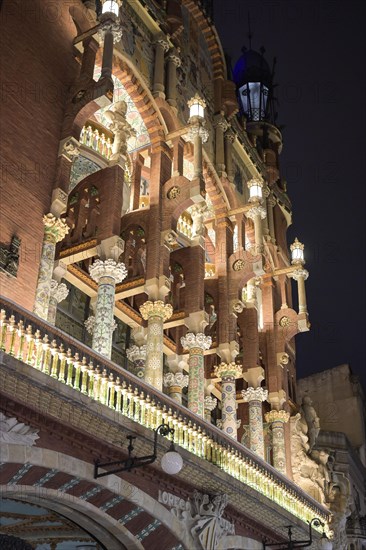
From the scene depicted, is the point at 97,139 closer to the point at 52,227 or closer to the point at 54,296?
the point at 52,227

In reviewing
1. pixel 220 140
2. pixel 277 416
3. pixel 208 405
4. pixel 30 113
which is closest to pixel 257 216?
pixel 220 140

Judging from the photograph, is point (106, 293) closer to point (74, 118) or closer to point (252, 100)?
point (74, 118)

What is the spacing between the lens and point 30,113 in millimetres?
18578

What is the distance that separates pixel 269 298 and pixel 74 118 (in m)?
13.2

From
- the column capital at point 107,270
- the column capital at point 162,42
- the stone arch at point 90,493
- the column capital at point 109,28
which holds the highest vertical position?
the column capital at point 162,42

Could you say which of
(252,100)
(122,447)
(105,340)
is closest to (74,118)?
(105,340)

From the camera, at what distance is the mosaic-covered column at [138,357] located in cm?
2281

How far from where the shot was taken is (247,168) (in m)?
31.4

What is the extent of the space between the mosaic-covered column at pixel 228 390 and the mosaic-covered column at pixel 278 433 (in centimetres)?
395

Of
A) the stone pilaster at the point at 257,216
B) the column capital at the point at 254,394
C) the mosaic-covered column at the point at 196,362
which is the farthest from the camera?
the stone pilaster at the point at 257,216

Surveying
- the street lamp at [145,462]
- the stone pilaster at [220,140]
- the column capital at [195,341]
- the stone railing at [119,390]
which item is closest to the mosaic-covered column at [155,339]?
the column capital at [195,341]

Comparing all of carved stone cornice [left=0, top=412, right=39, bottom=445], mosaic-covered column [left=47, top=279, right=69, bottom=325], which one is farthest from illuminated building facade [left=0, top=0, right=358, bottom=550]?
mosaic-covered column [left=47, top=279, right=69, bottom=325]

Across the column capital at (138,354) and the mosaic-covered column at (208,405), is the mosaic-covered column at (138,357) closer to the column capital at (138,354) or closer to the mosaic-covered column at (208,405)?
the column capital at (138,354)

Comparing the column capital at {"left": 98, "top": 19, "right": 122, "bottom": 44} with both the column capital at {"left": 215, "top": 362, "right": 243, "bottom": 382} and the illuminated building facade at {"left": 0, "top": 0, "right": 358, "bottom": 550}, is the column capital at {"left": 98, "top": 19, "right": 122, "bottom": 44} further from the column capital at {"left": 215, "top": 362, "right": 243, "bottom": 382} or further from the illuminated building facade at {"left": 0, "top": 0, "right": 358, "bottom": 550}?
the column capital at {"left": 215, "top": 362, "right": 243, "bottom": 382}
